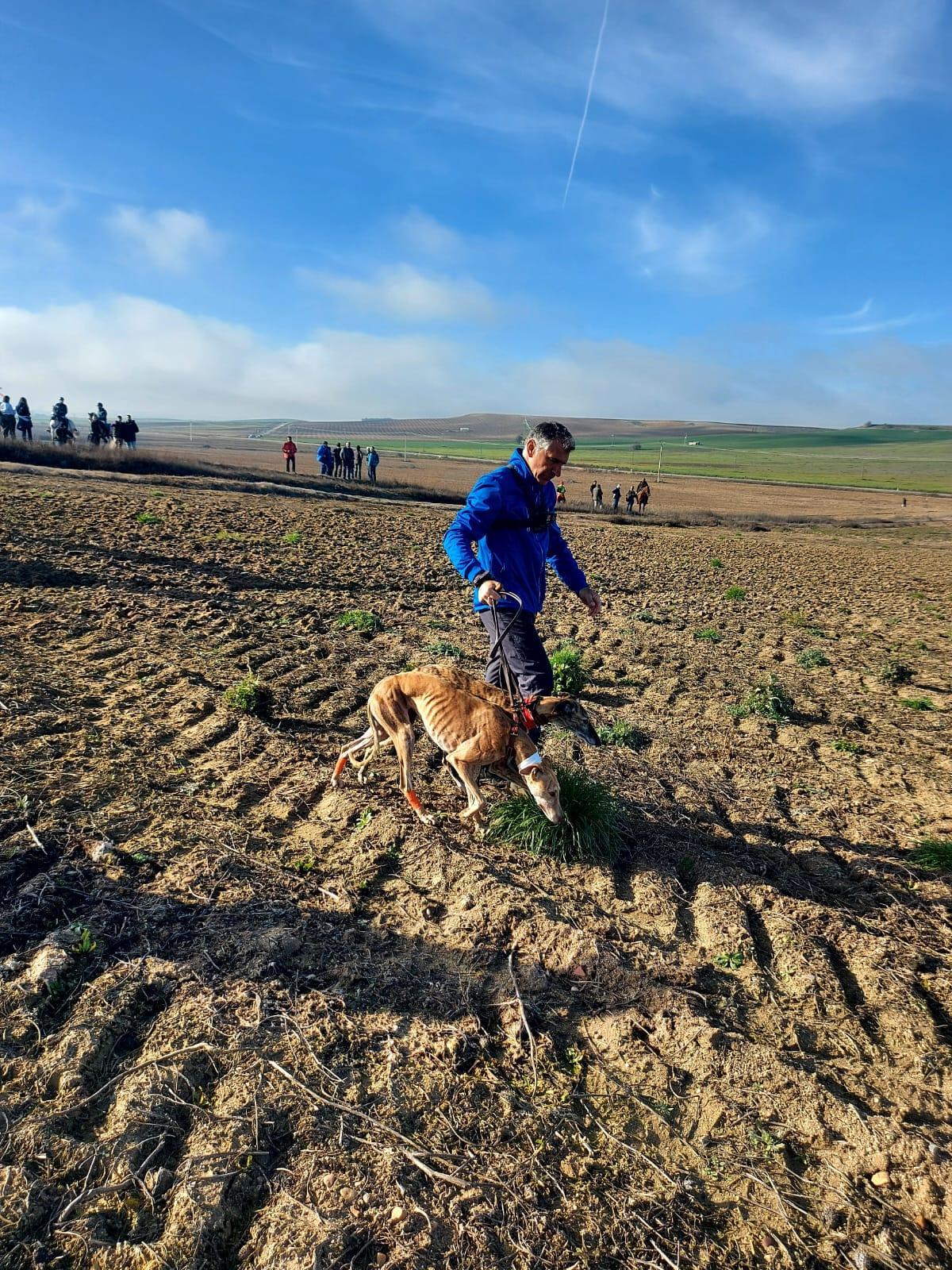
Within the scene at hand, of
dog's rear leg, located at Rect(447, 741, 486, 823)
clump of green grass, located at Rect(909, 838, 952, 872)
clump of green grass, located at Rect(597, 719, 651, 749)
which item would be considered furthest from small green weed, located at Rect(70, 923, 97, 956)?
clump of green grass, located at Rect(909, 838, 952, 872)

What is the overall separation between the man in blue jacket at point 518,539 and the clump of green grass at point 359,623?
17.0 ft

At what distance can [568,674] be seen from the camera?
927 centimetres

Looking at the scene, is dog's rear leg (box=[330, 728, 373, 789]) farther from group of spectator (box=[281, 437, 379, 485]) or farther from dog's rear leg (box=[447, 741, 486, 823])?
group of spectator (box=[281, 437, 379, 485])

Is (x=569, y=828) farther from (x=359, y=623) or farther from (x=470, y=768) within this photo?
(x=359, y=623)

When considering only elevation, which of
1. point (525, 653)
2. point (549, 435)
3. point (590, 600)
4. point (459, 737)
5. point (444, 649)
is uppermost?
point (549, 435)

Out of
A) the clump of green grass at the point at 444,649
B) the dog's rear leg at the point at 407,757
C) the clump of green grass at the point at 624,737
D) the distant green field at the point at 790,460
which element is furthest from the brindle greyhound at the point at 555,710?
the distant green field at the point at 790,460

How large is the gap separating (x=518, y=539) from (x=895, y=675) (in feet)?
26.0

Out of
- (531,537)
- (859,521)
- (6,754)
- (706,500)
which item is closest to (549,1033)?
(531,537)

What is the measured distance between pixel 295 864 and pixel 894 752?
6.55 metres

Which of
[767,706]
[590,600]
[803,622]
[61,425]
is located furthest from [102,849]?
[61,425]

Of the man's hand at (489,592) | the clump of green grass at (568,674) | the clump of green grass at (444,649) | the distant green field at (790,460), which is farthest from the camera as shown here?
the distant green field at (790,460)

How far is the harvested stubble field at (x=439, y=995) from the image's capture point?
296cm

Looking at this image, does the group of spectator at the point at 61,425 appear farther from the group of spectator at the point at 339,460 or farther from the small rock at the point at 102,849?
the small rock at the point at 102,849

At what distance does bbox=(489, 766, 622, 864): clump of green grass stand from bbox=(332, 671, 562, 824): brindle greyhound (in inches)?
6.3
